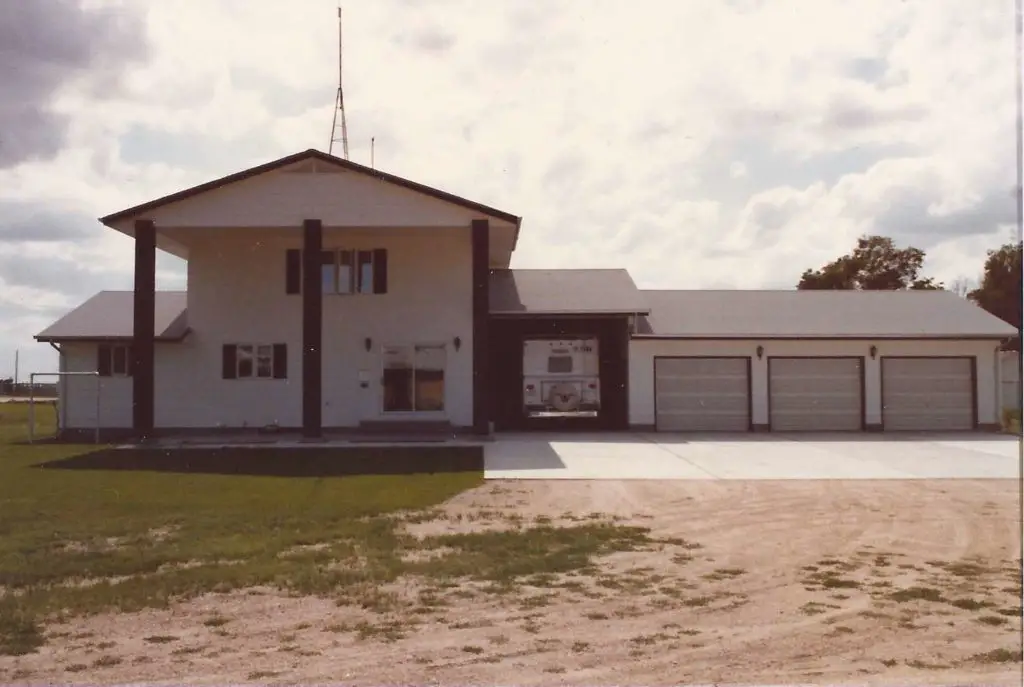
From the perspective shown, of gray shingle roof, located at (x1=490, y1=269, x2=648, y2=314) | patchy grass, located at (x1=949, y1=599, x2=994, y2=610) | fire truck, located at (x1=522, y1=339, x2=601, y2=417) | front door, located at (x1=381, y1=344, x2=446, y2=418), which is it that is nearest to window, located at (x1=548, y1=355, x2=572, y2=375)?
fire truck, located at (x1=522, y1=339, x2=601, y2=417)

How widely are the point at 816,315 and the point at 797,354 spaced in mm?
2274

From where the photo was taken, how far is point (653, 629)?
7219mm

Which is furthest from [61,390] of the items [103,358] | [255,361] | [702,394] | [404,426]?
[702,394]

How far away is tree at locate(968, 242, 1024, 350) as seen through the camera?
51.0m

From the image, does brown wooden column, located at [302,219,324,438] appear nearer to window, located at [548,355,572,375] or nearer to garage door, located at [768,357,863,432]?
window, located at [548,355,572,375]

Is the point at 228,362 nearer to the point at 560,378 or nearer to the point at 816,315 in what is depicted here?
the point at 560,378

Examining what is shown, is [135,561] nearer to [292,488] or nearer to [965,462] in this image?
[292,488]

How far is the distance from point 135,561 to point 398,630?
12.4 ft

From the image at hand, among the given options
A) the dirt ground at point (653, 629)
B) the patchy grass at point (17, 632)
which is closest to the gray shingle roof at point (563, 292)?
the dirt ground at point (653, 629)

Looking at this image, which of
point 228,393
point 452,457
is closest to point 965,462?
point 452,457

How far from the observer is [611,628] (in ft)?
23.8

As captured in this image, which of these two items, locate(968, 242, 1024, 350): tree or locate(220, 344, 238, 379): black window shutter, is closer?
locate(220, 344, 238, 379): black window shutter

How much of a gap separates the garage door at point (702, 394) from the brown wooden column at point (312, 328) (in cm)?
976

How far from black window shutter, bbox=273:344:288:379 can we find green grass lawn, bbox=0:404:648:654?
10519 millimetres
